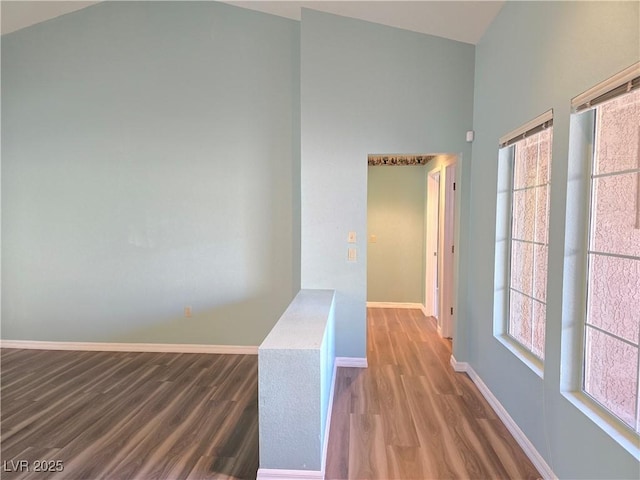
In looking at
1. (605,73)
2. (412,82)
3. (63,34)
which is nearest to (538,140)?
(605,73)

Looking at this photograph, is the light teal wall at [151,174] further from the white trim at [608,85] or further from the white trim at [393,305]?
the white trim at [608,85]

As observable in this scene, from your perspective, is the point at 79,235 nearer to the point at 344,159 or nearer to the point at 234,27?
the point at 234,27

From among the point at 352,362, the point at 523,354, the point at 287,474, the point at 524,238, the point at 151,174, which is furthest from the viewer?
the point at 151,174

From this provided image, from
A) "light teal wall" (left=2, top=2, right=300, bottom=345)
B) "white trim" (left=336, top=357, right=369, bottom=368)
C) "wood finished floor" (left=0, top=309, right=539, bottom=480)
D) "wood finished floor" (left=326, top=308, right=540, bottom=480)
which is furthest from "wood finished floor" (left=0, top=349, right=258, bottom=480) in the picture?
"white trim" (left=336, top=357, right=369, bottom=368)

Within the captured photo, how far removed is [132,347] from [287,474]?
2775 millimetres

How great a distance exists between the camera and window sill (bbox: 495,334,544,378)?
203cm

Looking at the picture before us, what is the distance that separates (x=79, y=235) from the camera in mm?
3789

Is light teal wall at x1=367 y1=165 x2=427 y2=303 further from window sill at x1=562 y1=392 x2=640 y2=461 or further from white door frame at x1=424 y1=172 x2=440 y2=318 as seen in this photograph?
window sill at x1=562 y1=392 x2=640 y2=461

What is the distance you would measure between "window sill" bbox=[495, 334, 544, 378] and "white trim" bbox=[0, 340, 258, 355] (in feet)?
8.01

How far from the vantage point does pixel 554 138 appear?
1.82m

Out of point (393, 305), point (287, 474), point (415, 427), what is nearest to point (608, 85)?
point (415, 427)

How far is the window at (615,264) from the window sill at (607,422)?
28 mm

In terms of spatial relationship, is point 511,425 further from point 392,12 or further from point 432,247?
point 392,12

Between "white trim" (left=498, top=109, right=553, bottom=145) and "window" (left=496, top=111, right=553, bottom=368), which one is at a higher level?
"white trim" (left=498, top=109, right=553, bottom=145)
